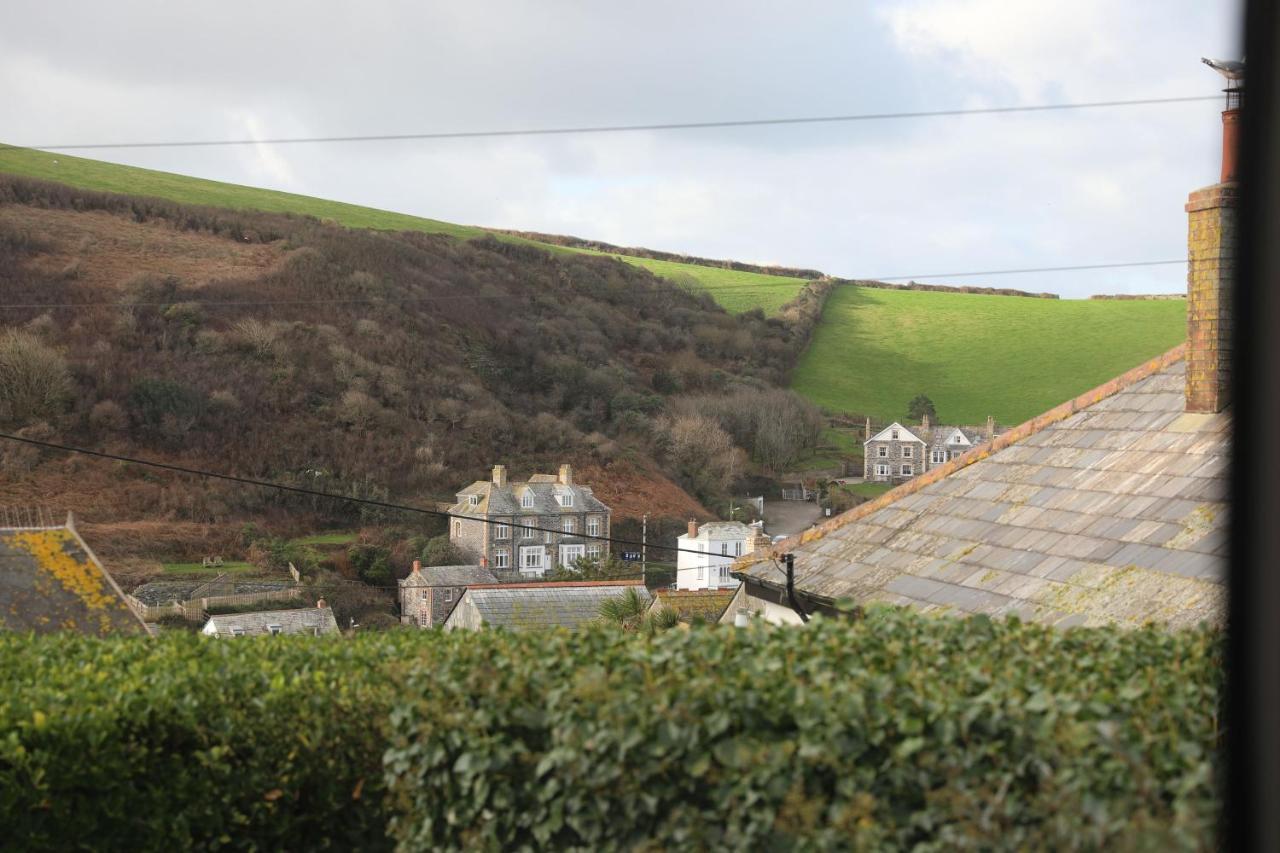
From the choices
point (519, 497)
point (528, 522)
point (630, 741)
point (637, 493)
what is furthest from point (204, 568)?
point (630, 741)

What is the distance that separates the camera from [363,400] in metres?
52.8

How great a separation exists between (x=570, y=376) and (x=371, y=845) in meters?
60.5

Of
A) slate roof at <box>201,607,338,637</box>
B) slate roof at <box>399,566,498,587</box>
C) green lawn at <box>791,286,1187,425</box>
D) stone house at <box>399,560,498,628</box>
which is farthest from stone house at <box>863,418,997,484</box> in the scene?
slate roof at <box>201,607,338,637</box>

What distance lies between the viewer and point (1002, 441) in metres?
10.6

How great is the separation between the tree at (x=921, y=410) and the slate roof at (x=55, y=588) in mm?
61210

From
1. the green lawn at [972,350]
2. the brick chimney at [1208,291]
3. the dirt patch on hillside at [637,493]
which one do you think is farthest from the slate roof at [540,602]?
the green lawn at [972,350]

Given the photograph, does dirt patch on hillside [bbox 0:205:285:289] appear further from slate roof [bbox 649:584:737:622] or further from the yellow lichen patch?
the yellow lichen patch

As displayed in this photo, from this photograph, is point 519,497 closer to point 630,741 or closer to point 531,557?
point 531,557

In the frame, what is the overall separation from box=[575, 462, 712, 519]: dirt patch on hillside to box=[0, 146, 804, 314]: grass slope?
3207cm

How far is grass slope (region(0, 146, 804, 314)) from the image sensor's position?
76.7 metres

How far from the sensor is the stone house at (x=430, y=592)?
35406mm

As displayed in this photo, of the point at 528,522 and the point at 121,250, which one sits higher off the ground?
the point at 121,250

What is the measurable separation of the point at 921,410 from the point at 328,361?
117 ft

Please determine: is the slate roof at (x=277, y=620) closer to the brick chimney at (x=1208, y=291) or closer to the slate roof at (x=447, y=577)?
the slate roof at (x=447, y=577)
